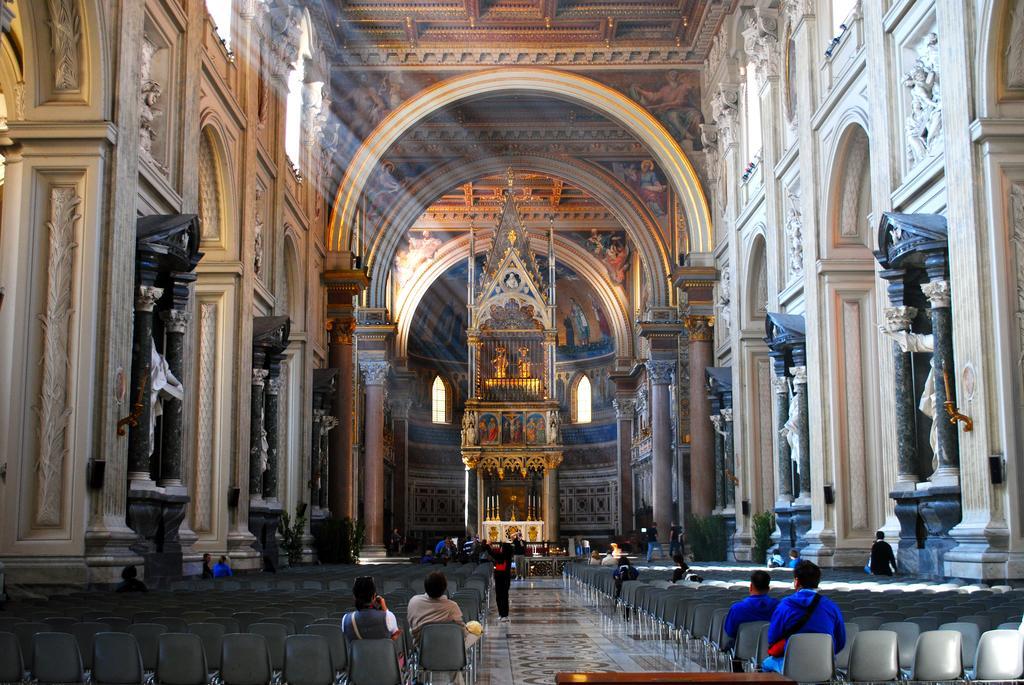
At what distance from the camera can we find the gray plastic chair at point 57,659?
7.08 meters

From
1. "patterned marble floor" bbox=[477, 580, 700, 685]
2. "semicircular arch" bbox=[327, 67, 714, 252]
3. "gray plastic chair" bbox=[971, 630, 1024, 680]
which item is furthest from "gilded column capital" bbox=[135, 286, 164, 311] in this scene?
"semicircular arch" bbox=[327, 67, 714, 252]

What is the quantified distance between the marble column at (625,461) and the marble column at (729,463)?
17713mm

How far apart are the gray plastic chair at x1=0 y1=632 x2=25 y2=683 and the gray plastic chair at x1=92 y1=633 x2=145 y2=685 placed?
0.44 meters

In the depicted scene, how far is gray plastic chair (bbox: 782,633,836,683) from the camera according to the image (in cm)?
705

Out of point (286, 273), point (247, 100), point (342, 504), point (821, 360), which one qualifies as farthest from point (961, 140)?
point (342, 504)

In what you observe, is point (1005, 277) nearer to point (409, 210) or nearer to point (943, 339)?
point (943, 339)

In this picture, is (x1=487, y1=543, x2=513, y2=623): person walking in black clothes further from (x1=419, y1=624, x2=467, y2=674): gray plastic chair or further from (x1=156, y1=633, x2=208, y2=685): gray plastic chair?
(x1=156, y1=633, x2=208, y2=685): gray plastic chair

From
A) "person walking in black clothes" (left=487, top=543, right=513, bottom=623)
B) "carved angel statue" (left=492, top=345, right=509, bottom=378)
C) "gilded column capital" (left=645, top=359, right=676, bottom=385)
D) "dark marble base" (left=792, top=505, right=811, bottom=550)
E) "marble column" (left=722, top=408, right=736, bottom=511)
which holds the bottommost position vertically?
"person walking in black clothes" (left=487, top=543, right=513, bottom=623)

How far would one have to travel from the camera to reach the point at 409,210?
38.0 meters

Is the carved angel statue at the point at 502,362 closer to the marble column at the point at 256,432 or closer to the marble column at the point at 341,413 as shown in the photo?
the marble column at the point at 341,413

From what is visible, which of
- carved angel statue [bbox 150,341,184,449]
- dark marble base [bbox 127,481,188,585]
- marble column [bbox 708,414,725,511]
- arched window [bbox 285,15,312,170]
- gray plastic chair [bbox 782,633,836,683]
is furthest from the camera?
marble column [bbox 708,414,725,511]

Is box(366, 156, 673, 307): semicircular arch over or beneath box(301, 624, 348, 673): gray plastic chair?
over

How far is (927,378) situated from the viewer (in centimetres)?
1611

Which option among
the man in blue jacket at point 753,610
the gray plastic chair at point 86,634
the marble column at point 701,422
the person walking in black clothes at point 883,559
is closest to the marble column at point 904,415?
the person walking in black clothes at point 883,559
